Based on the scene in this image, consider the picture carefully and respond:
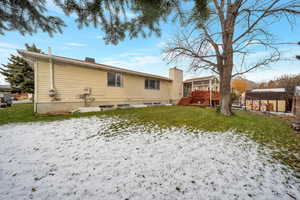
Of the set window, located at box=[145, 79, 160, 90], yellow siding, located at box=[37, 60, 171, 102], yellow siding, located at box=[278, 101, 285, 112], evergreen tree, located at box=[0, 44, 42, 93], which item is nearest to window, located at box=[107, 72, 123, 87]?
yellow siding, located at box=[37, 60, 171, 102]

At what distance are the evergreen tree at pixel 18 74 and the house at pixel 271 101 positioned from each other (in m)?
25.6

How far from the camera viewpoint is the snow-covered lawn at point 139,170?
1414mm

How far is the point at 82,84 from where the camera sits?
7.40 m

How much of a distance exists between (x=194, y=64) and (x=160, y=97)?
20.4 feet

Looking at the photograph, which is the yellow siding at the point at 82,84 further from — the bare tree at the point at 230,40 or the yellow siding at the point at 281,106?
the yellow siding at the point at 281,106

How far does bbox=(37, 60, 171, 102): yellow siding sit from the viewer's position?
625 cm

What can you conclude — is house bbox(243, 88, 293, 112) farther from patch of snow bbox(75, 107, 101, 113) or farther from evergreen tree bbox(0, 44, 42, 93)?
evergreen tree bbox(0, 44, 42, 93)

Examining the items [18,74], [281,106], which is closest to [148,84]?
[281,106]

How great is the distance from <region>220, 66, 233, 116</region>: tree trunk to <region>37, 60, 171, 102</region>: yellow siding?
642cm

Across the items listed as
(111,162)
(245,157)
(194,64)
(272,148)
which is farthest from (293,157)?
(194,64)

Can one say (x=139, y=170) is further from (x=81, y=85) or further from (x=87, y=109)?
(x=81, y=85)

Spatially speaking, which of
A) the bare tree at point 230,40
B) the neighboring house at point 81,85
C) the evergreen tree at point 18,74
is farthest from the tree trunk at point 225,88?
the evergreen tree at point 18,74

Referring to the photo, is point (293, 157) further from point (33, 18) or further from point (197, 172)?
point (33, 18)

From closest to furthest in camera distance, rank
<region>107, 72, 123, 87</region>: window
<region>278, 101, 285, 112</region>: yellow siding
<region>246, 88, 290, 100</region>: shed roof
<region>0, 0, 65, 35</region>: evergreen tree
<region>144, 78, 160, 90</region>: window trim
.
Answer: <region>0, 0, 65, 35</region>: evergreen tree, <region>107, 72, 123, 87</region>: window, <region>278, 101, 285, 112</region>: yellow siding, <region>246, 88, 290, 100</region>: shed roof, <region>144, 78, 160, 90</region>: window trim
